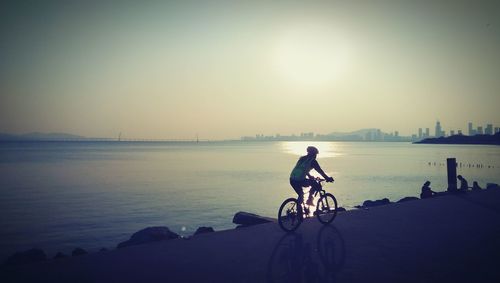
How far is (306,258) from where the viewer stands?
7.60 meters

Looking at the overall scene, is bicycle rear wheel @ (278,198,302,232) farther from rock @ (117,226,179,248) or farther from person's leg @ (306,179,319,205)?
rock @ (117,226,179,248)

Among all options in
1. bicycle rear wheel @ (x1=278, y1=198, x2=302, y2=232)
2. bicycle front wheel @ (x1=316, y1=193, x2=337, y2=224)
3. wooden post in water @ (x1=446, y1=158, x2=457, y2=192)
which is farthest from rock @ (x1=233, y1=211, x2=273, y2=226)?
wooden post in water @ (x1=446, y1=158, x2=457, y2=192)

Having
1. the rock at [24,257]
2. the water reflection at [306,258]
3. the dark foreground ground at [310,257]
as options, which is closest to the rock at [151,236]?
the dark foreground ground at [310,257]

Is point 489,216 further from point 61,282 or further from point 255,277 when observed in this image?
point 61,282

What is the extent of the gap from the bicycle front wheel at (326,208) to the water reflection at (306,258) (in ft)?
4.17

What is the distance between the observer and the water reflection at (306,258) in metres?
6.47

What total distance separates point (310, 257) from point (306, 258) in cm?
13

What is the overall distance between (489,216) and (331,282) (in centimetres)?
893

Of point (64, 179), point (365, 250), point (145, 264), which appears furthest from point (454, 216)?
point (64, 179)

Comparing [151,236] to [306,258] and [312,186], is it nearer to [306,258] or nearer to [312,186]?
[312,186]

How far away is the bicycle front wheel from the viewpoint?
1108 centimetres

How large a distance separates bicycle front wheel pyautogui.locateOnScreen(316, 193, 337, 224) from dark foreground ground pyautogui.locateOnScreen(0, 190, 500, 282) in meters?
0.24

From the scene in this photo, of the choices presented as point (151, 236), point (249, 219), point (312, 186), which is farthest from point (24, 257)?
point (312, 186)

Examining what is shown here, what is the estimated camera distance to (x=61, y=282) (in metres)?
6.26
